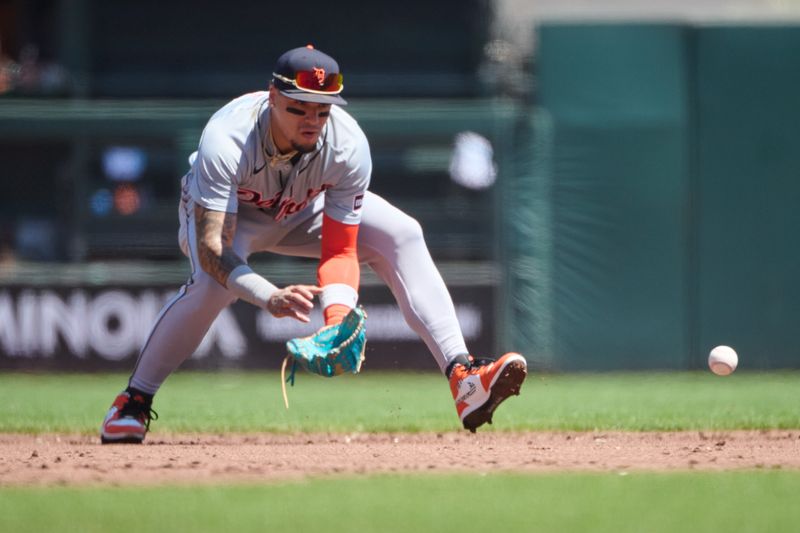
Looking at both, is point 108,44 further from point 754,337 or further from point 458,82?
point 754,337

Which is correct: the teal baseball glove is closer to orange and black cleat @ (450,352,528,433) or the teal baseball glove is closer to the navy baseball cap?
orange and black cleat @ (450,352,528,433)

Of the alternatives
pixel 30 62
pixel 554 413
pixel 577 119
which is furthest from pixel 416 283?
pixel 30 62

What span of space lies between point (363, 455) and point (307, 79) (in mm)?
1524

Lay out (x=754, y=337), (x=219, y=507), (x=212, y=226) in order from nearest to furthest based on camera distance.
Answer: (x=219, y=507)
(x=212, y=226)
(x=754, y=337)

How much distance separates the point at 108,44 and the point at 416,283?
38.2 feet

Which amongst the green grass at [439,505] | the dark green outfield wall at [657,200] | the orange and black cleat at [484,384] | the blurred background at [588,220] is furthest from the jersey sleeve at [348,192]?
the dark green outfield wall at [657,200]

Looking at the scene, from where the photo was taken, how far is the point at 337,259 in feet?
18.8

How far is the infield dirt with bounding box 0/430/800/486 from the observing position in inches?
190

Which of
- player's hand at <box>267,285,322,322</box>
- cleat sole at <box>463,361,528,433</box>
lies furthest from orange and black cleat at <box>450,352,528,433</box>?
player's hand at <box>267,285,322,322</box>

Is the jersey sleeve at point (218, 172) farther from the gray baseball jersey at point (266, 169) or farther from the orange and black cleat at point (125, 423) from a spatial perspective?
the orange and black cleat at point (125, 423)

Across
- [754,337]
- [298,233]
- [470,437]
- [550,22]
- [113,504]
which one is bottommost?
[754,337]

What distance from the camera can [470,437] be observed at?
6.31 meters

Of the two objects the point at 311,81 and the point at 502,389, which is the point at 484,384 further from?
the point at 311,81

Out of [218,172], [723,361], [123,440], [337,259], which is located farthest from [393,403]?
[218,172]
